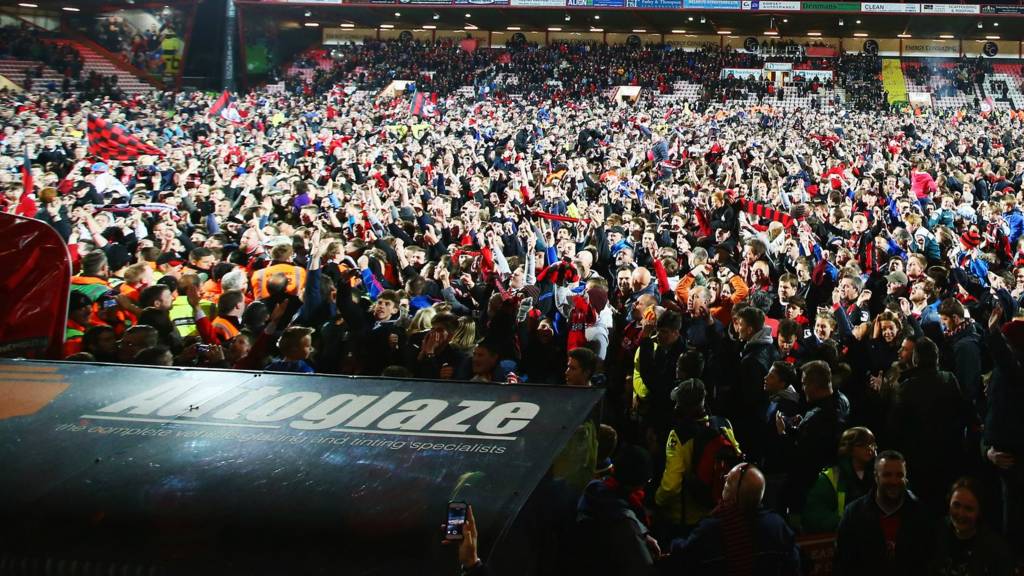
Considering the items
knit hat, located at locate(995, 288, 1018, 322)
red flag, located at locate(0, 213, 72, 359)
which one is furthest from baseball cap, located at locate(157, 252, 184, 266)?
knit hat, located at locate(995, 288, 1018, 322)

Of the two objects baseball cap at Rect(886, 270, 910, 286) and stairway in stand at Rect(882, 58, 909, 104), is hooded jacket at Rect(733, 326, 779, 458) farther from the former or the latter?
stairway in stand at Rect(882, 58, 909, 104)

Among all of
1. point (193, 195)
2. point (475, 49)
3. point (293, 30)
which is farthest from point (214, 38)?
point (193, 195)

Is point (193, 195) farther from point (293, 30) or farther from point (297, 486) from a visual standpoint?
point (293, 30)

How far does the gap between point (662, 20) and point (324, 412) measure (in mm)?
36859

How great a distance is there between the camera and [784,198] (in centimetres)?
1006

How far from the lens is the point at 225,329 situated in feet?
16.3

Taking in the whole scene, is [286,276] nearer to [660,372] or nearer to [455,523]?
[660,372]

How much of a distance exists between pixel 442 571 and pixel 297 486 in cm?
46

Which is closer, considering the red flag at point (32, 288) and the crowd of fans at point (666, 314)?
the crowd of fans at point (666, 314)

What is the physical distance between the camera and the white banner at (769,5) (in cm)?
3294

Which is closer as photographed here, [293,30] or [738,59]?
[738,59]

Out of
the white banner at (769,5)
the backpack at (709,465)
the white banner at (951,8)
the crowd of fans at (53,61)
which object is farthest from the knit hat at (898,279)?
the white banner at (951,8)

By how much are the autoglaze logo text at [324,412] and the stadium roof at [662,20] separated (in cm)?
3352

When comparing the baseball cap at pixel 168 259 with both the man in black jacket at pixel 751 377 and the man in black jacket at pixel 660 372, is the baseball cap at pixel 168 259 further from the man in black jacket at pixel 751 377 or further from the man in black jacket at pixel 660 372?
the man in black jacket at pixel 751 377
